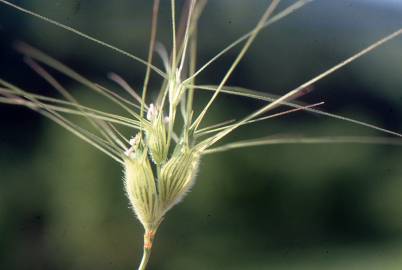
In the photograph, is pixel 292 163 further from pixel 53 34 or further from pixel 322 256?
pixel 53 34

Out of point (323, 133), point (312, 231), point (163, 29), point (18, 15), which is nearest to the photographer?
point (18, 15)

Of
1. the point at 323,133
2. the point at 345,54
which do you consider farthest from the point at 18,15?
the point at 323,133

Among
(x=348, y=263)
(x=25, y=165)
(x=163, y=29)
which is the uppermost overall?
(x=163, y=29)

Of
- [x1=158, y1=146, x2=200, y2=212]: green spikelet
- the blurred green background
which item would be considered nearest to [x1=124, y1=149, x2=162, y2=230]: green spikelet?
[x1=158, y1=146, x2=200, y2=212]: green spikelet

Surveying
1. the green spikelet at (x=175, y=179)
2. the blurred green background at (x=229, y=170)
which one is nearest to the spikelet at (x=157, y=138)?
the green spikelet at (x=175, y=179)

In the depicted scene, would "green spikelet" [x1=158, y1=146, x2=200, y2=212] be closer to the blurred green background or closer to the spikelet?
the spikelet

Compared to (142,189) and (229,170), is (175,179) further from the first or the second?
(229,170)

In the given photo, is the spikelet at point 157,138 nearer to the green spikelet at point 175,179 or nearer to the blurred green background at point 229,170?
the green spikelet at point 175,179

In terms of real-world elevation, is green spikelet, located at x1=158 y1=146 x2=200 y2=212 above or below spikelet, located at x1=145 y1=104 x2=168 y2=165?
below
